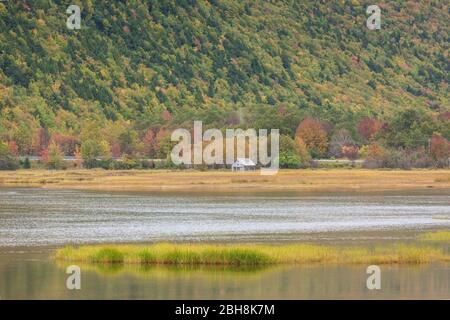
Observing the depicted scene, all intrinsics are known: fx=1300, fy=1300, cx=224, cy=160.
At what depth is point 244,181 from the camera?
11025 cm

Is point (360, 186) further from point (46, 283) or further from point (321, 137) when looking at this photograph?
point (46, 283)

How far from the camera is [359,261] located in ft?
145

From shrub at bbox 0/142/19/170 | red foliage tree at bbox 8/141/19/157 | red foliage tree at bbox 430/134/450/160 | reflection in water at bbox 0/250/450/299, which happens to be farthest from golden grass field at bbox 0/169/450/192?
reflection in water at bbox 0/250/450/299

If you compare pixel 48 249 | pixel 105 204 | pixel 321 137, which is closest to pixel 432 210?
pixel 105 204

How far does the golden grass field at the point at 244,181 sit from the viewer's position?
107625mm

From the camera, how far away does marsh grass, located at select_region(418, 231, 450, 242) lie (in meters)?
52.4

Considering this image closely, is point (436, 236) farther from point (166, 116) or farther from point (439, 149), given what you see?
point (166, 116)

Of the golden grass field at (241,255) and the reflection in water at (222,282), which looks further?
the golden grass field at (241,255)

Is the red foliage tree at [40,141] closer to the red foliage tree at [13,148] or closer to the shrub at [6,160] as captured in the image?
the red foliage tree at [13,148]

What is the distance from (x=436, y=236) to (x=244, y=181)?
57717 mm

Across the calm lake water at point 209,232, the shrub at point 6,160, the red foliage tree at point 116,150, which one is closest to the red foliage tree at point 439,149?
the red foliage tree at point 116,150

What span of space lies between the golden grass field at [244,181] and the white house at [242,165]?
2.94m
